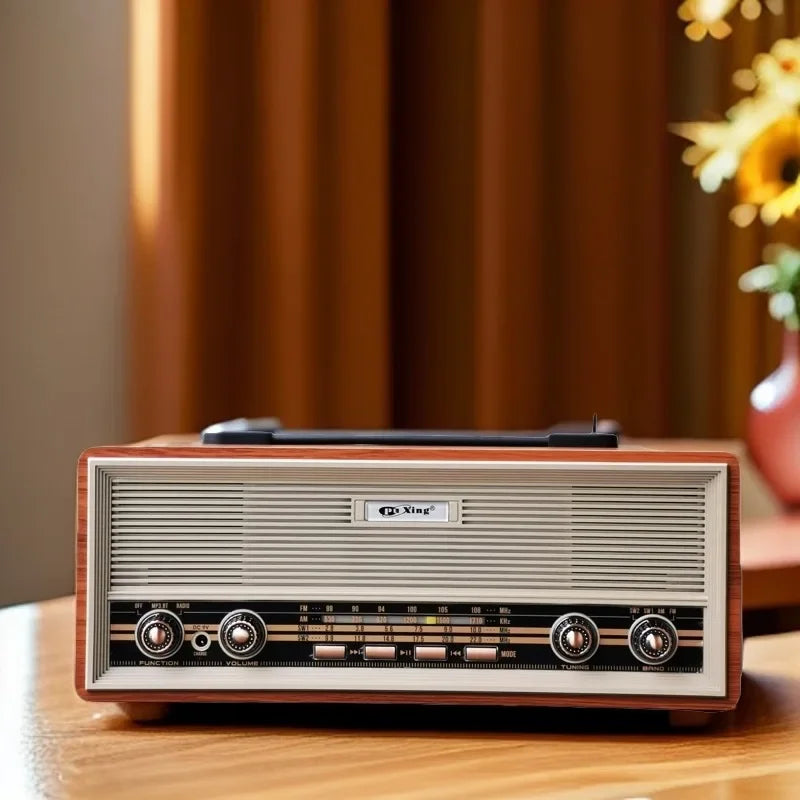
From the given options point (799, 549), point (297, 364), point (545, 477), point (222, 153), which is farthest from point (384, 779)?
point (222, 153)

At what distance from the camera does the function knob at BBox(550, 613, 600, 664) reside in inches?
23.6

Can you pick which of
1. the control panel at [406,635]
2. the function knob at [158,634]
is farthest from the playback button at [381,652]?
the function knob at [158,634]

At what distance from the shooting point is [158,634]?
0.61m

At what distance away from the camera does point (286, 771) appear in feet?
1.84

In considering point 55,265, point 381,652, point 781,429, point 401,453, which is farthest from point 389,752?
point 55,265

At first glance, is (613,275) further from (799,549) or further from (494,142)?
(799,549)

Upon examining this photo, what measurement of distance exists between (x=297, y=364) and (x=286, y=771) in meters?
0.93

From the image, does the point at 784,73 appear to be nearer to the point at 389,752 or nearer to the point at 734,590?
the point at 734,590

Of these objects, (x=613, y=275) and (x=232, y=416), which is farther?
(x=613, y=275)

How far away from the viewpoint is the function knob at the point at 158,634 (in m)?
0.61

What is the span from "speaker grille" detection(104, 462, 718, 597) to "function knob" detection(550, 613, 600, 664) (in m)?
0.02

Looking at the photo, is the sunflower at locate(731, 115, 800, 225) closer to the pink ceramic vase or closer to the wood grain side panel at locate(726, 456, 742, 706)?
the pink ceramic vase

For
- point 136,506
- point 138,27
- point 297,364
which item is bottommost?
point 136,506

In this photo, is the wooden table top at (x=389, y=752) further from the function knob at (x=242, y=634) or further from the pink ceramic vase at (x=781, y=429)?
the pink ceramic vase at (x=781, y=429)
